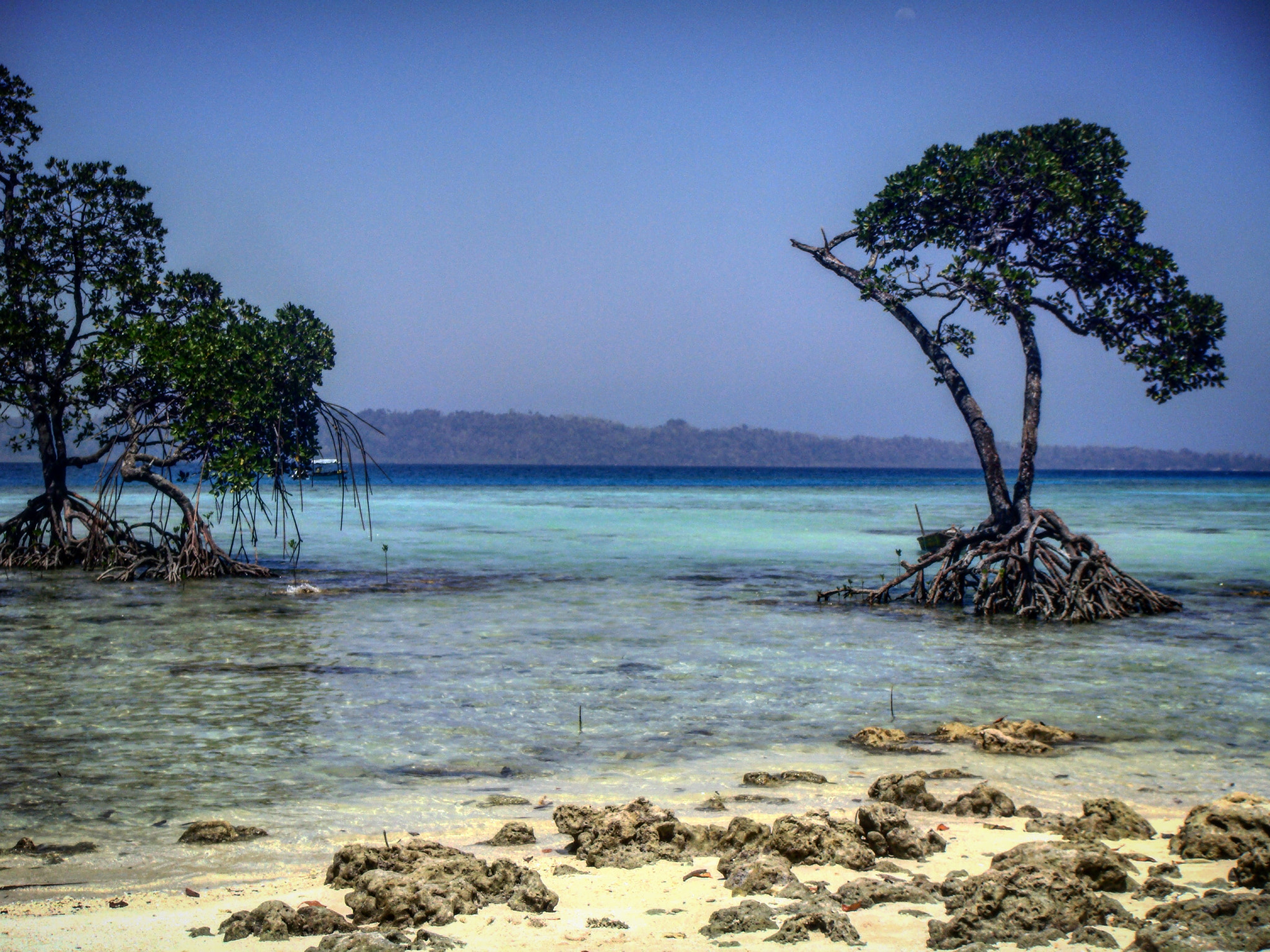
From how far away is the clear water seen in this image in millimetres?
5559

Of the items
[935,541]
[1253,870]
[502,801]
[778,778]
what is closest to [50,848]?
[502,801]

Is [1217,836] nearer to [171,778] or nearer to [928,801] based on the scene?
[928,801]

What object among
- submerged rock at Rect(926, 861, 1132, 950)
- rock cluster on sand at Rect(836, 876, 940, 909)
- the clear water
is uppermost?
submerged rock at Rect(926, 861, 1132, 950)

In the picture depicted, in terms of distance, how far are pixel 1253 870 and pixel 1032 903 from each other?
38.5 inches

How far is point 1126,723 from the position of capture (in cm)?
736

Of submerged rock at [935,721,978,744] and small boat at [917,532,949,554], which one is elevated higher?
small boat at [917,532,949,554]

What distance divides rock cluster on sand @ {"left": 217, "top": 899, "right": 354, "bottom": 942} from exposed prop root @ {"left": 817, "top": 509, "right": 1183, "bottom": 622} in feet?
33.6

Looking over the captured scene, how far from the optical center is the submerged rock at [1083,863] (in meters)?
3.89

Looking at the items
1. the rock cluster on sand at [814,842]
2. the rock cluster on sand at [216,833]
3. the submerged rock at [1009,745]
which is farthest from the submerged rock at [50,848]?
the submerged rock at [1009,745]

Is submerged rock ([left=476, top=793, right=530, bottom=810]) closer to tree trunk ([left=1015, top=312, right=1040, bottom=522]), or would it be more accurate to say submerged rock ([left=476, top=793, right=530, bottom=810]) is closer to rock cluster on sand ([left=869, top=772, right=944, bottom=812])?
rock cluster on sand ([left=869, top=772, right=944, bottom=812])

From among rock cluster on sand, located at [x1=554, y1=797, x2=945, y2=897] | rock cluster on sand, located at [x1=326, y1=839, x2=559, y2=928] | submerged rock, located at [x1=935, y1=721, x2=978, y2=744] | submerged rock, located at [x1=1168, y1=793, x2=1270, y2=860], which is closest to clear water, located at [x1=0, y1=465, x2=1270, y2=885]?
submerged rock, located at [x1=935, y1=721, x2=978, y2=744]

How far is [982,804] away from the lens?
5047 millimetres

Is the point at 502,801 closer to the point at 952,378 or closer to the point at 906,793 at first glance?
the point at 906,793

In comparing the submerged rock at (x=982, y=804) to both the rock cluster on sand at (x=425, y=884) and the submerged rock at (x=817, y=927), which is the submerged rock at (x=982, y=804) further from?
the rock cluster on sand at (x=425, y=884)
